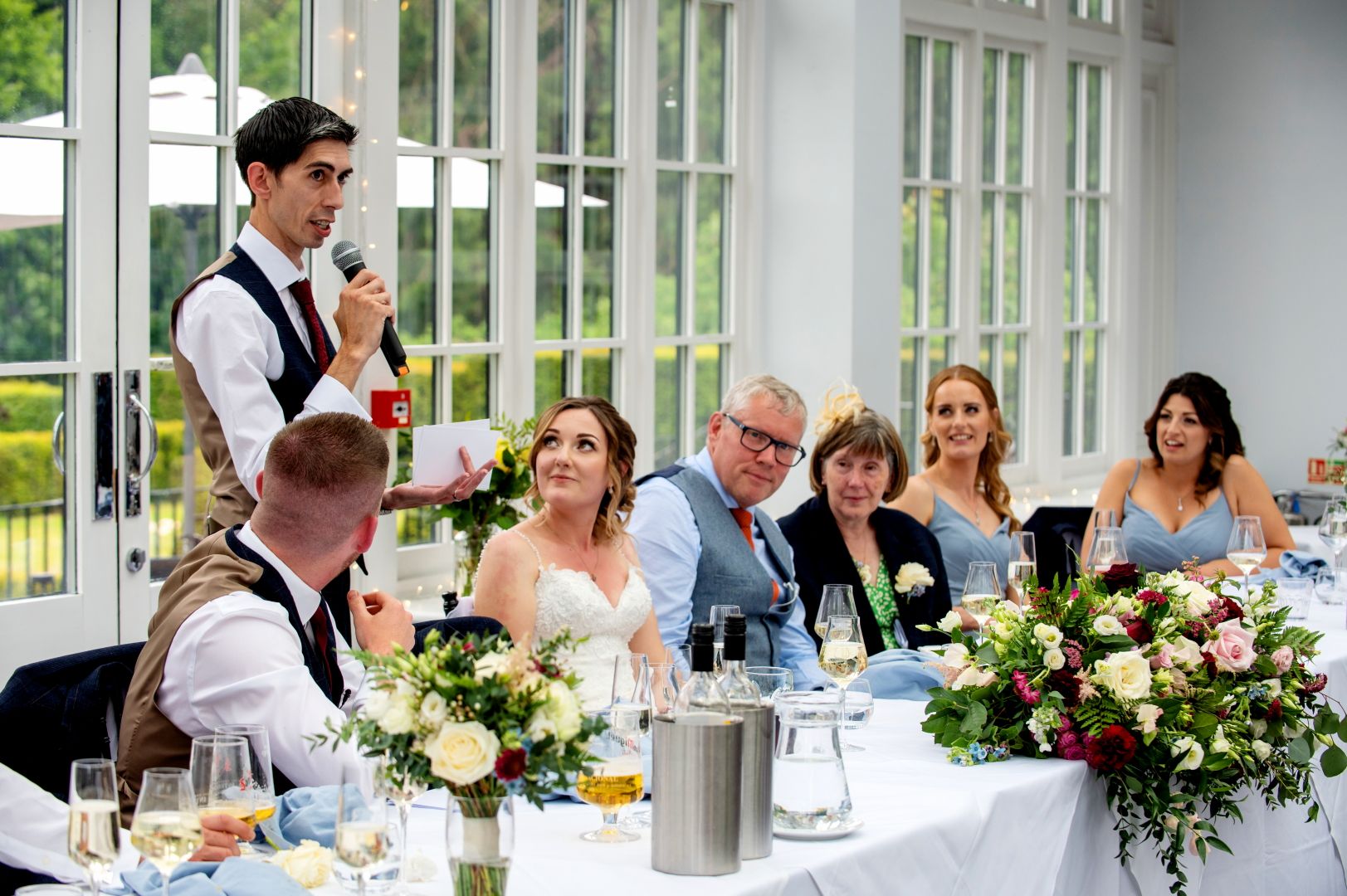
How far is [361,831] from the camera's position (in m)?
1.58

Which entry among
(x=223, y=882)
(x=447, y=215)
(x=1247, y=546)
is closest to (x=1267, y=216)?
(x=1247, y=546)

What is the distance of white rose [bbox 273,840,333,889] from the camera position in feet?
5.76

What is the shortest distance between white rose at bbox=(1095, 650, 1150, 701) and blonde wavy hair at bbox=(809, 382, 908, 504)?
5.16 ft

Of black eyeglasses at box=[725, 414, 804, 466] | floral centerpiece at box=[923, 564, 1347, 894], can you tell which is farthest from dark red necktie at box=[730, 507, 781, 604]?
floral centerpiece at box=[923, 564, 1347, 894]

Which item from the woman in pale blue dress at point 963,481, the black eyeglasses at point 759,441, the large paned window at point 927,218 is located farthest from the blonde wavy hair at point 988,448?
the large paned window at point 927,218

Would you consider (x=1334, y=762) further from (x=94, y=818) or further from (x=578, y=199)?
(x=578, y=199)

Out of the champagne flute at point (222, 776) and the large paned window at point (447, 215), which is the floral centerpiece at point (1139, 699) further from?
the large paned window at point (447, 215)

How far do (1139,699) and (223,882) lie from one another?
1409mm

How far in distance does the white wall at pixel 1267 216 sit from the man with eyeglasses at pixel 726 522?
14.9 feet

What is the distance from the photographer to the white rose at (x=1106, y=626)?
2.45 m

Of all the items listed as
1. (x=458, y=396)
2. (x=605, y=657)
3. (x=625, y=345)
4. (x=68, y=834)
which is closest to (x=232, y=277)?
(x=605, y=657)

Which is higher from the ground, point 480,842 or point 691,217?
point 691,217

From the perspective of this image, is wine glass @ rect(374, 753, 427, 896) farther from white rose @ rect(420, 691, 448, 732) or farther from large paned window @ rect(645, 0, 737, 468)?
large paned window @ rect(645, 0, 737, 468)

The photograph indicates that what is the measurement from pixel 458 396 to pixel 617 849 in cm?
296
